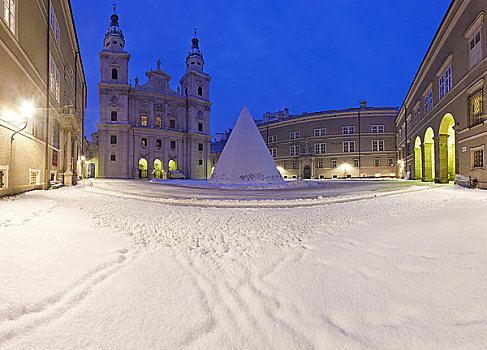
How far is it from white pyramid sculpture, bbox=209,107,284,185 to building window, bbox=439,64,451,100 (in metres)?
12.1

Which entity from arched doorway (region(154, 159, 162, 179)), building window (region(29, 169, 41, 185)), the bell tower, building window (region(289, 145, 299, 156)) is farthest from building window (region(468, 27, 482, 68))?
arched doorway (region(154, 159, 162, 179))

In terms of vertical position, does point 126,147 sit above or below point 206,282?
above

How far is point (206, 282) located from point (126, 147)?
3700cm

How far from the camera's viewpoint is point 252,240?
360 centimetres

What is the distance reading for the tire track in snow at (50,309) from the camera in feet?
5.18

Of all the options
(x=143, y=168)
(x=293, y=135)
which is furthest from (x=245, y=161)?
(x=293, y=135)

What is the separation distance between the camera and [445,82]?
14.2 m

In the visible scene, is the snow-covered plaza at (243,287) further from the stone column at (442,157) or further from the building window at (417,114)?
the building window at (417,114)

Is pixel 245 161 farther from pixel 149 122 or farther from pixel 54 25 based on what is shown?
pixel 149 122

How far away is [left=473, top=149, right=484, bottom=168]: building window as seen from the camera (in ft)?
32.7

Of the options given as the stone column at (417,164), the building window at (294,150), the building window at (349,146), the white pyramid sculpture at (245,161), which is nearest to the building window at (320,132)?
the building window at (349,146)

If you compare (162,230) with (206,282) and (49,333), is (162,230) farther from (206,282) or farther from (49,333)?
(49,333)

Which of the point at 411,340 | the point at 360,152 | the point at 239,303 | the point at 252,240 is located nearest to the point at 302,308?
the point at 239,303

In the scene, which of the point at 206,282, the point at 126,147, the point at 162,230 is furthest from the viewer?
the point at 126,147
